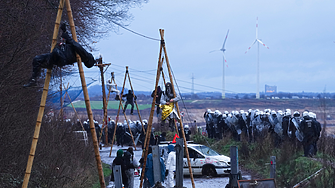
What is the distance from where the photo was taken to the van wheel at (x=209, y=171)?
1758 cm

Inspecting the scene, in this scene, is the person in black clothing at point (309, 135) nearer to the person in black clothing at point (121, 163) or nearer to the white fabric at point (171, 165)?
the white fabric at point (171, 165)

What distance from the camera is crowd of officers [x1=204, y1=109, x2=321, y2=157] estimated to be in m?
17.0

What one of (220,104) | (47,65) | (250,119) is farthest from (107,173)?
(220,104)

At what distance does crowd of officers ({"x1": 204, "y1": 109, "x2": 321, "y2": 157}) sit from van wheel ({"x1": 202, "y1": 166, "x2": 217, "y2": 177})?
3.49 meters

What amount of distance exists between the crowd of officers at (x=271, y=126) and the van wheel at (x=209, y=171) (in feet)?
11.5

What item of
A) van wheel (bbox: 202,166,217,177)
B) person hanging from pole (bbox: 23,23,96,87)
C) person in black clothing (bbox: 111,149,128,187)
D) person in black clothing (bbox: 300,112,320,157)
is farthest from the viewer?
van wheel (bbox: 202,166,217,177)

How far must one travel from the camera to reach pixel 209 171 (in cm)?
1767

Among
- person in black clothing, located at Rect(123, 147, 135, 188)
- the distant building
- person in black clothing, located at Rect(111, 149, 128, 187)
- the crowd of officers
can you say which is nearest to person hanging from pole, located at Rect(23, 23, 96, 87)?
person in black clothing, located at Rect(111, 149, 128, 187)

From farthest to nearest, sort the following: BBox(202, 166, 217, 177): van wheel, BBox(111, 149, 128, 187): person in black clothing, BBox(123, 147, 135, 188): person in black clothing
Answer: BBox(202, 166, 217, 177): van wheel < BBox(123, 147, 135, 188): person in black clothing < BBox(111, 149, 128, 187): person in black clothing

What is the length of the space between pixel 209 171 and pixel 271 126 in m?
5.55

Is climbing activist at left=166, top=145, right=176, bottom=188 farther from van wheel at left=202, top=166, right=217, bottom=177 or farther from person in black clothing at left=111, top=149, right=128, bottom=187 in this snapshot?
van wheel at left=202, top=166, right=217, bottom=177

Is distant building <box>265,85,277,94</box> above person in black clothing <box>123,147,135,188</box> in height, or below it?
above

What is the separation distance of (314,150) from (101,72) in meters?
11.2

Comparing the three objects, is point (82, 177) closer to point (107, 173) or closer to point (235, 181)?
point (107, 173)
